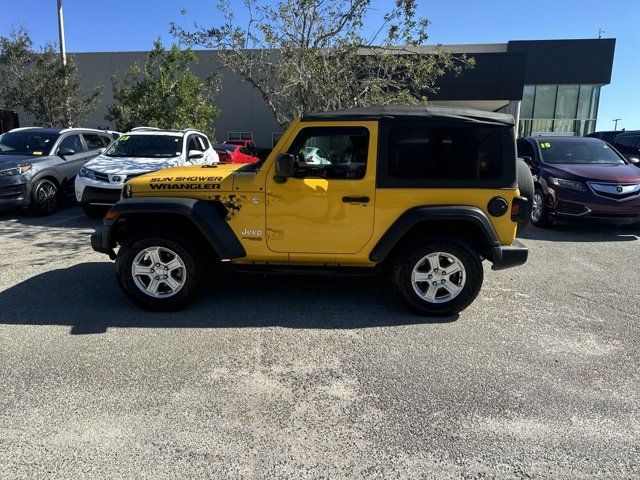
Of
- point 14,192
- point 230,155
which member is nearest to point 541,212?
point 14,192

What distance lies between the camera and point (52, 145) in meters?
9.78

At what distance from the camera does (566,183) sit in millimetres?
8289

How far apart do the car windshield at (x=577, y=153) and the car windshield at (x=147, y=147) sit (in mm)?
7365

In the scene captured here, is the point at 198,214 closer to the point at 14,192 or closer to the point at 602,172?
the point at 14,192

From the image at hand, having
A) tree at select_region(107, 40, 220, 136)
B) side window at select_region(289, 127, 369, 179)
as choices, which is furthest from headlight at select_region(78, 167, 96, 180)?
tree at select_region(107, 40, 220, 136)

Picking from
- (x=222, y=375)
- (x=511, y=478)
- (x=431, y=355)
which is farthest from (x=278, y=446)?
(x=431, y=355)

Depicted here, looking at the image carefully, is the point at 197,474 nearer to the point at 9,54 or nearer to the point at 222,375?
the point at 222,375

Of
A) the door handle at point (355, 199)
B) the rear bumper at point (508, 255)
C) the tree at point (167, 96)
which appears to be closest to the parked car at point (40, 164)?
the tree at point (167, 96)

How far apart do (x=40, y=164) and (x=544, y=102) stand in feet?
101

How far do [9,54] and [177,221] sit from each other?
21088mm

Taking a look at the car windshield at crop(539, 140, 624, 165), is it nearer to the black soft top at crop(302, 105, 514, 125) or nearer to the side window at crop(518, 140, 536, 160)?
the side window at crop(518, 140, 536, 160)

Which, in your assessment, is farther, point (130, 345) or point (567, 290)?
point (567, 290)

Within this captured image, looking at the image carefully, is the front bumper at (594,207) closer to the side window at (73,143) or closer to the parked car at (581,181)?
the parked car at (581,181)

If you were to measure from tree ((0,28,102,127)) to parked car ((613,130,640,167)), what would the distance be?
2041 centimetres
